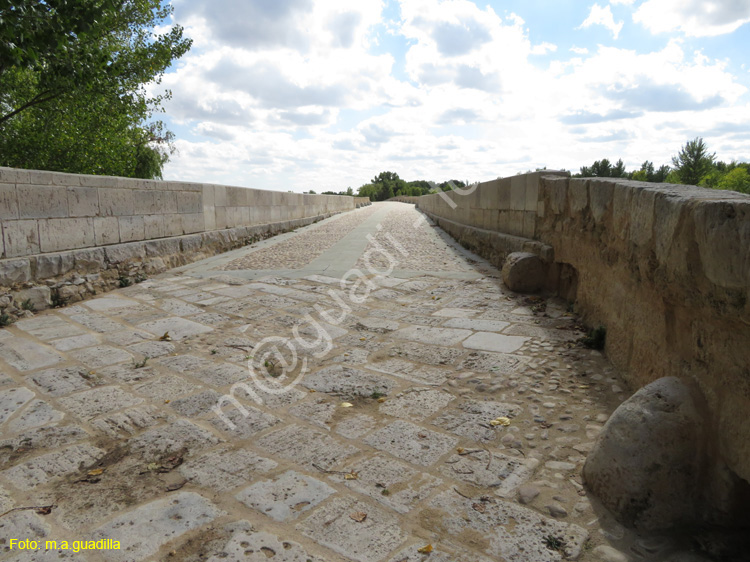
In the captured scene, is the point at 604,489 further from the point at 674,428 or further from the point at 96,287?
the point at 96,287

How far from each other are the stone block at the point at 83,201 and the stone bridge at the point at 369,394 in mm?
28

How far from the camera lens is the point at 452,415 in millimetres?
2494

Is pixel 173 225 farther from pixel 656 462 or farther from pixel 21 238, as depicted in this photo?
pixel 656 462

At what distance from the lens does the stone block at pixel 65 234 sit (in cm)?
471

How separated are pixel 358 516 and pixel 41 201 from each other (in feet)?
15.3

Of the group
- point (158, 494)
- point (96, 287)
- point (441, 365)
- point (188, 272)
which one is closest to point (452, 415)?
point (441, 365)

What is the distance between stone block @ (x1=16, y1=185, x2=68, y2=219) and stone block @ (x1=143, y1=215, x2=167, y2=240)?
4.45 feet

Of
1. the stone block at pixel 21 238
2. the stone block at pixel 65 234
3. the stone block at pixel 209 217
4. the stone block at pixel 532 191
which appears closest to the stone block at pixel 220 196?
the stone block at pixel 209 217

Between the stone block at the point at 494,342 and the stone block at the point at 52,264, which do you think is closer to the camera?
the stone block at the point at 494,342

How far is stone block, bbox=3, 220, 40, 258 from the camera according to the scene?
4312mm

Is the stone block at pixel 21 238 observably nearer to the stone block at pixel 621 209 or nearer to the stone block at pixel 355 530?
the stone block at pixel 355 530

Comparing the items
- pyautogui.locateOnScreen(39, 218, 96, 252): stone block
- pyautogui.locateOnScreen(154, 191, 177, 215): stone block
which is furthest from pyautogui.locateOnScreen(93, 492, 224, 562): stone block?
pyautogui.locateOnScreen(154, 191, 177, 215): stone block

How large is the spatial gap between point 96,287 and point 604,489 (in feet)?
17.2

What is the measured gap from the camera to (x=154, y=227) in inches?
254
